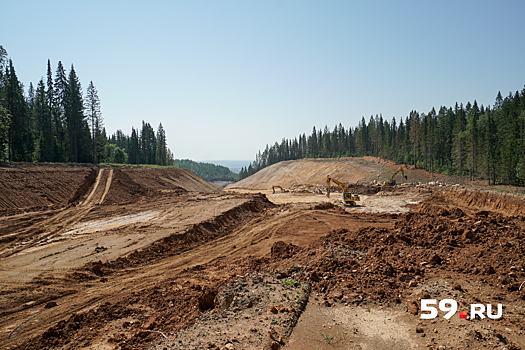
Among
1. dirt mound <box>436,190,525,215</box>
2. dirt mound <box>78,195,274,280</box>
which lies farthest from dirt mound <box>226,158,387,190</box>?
dirt mound <box>78,195,274,280</box>

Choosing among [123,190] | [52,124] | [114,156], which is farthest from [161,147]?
[123,190]

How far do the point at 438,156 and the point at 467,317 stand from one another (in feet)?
232

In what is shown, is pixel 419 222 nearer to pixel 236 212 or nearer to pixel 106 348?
pixel 106 348

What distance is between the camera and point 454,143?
57.6 metres

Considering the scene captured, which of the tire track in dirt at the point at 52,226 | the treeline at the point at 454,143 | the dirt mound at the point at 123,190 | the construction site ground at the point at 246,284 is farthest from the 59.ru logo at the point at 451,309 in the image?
the treeline at the point at 454,143

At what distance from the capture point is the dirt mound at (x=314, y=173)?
61.1 metres

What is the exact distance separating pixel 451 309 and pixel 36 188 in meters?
30.4

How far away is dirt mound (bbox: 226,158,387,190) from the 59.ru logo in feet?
170

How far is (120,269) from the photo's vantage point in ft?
39.3

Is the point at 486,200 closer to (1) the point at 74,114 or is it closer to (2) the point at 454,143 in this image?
(2) the point at 454,143

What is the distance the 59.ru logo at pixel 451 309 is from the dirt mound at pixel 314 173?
51.9m

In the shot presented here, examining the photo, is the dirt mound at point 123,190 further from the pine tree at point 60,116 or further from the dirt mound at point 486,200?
the dirt mound at point 486,200

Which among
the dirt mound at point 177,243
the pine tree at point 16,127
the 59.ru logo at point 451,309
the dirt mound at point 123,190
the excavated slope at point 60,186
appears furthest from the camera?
the pine tree at point 16,127

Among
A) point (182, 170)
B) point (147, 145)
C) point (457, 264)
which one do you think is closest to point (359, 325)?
point (457, 264)
